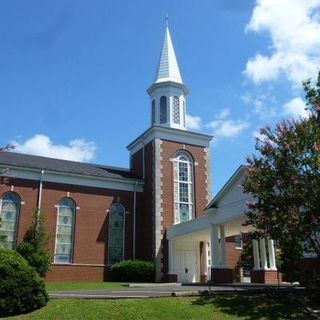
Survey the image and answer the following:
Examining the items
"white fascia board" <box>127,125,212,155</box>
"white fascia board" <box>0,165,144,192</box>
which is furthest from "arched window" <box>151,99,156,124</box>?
"white fascia board" <box>0,165,144,192</box>

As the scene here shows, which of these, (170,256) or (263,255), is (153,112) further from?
(263,255)

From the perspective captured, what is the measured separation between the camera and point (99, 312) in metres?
14.5

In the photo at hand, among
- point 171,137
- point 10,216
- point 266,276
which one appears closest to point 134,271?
point 266,276

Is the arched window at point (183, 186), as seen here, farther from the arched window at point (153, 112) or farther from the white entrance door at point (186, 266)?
the arched window at point (153, 112)

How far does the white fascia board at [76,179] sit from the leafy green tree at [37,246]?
271cm

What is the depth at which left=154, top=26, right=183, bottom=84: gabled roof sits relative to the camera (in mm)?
40625

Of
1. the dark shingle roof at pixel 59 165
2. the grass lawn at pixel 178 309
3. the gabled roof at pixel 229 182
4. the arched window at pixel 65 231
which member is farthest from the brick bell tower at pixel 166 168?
the grass lawn at pixel 178 309

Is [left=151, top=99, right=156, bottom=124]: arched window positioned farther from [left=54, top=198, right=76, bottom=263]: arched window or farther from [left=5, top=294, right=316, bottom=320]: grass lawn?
[left=5, top=294, right=316, bottom=320]: grass lawn

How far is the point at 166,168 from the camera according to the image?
37344 mm

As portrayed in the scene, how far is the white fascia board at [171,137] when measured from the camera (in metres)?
37.7

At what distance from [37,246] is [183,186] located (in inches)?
480

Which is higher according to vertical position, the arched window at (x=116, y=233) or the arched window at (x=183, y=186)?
the arched window at (x=183, y=186)

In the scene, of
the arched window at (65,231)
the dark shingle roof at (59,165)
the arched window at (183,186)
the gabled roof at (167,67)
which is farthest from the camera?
the gabled roof at (167,67)

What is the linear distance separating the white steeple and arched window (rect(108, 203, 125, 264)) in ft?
26.1
